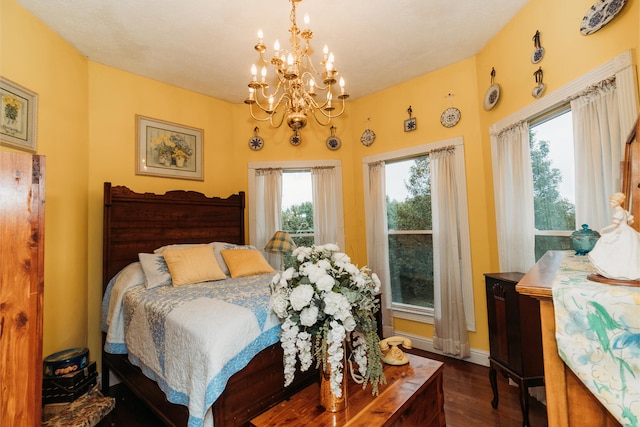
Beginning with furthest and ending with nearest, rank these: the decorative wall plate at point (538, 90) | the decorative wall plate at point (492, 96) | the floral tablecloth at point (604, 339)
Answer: the decorative wall plate at point (492, 96), the decorative wall plate at point (538, 90), the floral tablecloth at point (604, 339)

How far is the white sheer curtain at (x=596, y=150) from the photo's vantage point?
5.27 feet

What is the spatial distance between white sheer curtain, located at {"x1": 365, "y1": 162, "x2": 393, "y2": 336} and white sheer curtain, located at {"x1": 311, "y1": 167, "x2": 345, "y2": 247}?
430 mm

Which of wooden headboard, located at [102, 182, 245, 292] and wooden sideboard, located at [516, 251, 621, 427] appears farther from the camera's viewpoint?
wooden headboard, located at [102, 182, 245, 292]

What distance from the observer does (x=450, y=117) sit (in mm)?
3105

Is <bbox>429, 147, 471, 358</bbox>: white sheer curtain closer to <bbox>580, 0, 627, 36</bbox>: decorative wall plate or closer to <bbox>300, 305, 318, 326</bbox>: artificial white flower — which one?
<bbox>580, 0, 627, 36</bbox>: decorative wall plate

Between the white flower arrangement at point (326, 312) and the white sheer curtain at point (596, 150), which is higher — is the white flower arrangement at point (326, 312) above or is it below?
below

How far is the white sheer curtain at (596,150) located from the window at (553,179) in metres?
0.25

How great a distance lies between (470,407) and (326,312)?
1.81m

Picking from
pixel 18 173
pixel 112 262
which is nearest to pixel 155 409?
pixel 112 262

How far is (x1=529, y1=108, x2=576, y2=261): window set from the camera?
6.76ft

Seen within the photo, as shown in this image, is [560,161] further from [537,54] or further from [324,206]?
[324,206]

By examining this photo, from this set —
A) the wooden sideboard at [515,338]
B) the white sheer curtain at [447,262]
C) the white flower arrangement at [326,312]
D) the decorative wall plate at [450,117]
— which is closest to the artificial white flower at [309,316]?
the white flower arrangement at [326,312]

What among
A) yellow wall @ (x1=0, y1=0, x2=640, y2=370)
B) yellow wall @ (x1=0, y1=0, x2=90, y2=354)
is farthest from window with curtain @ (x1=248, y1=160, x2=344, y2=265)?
yellow wall @ (x1=0, y1=0, x2=90, y2=354)

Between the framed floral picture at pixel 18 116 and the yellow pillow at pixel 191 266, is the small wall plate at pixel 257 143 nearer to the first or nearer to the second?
the yellow pillow at pixel 191 266
